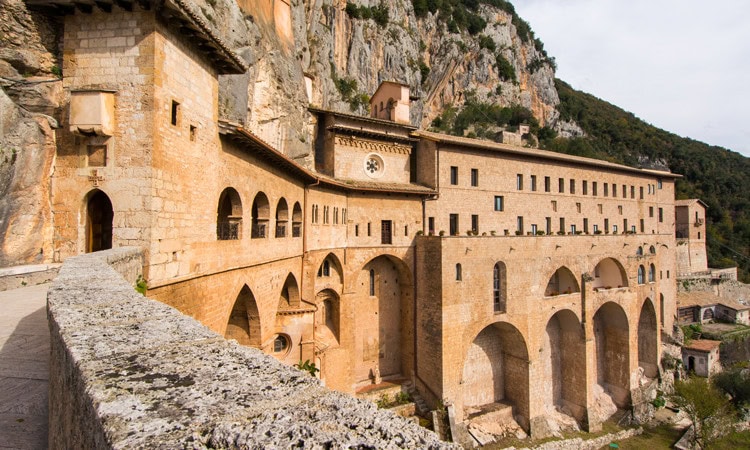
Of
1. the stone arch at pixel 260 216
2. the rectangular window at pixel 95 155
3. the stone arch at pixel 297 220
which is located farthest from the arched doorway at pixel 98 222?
the stone arch at pixel 297 220

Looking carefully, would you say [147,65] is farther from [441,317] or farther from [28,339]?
[441,317]

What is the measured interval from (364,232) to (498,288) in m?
8.19

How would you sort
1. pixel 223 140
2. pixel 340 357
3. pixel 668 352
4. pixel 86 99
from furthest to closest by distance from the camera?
pixel 668 352 → pixel 340 357 → pixel 223 140 → pixel 86 99

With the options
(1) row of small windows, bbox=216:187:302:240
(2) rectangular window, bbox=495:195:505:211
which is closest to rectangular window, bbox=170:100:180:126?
(1) row of small windows, bbox=216:187:302:240

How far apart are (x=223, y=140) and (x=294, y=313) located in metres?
8.24

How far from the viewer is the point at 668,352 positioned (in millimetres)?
31609

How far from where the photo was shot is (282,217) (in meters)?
15.0

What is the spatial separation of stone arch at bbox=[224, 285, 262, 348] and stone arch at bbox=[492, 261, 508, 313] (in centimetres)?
1348

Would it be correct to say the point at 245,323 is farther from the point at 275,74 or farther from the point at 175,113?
the point at 275,74

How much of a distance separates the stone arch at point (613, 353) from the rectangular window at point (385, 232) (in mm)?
16570

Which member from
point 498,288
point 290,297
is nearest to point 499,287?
point 498,288

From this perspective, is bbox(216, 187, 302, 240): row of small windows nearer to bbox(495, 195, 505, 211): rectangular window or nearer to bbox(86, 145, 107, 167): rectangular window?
bbox(86, 145, 107, 167): rectangular window

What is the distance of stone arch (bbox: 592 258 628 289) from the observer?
2756cm

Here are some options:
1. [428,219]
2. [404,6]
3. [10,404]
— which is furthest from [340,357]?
[404,6]
